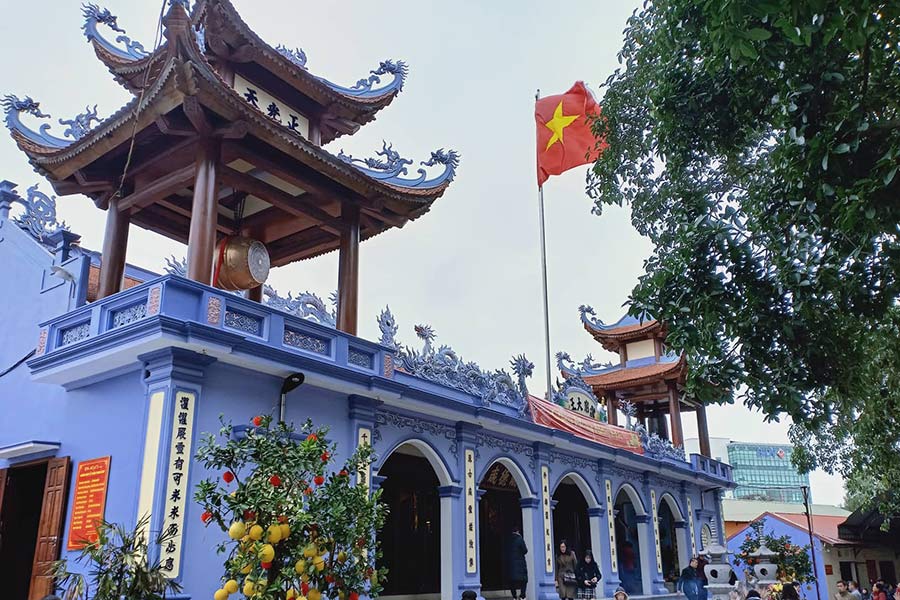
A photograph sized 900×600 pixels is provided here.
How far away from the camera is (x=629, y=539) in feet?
71.5

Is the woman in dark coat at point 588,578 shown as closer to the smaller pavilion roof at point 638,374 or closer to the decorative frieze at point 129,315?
the decorative frieze at point 129,315

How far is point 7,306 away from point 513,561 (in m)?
9.31

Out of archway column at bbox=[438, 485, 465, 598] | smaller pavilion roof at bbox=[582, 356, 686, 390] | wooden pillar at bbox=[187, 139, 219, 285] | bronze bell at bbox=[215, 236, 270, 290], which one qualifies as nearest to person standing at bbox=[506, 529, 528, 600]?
archway column at bbox=[438, 485, 465, 598]

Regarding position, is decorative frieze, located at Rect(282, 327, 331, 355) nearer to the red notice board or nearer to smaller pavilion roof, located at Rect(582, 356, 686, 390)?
the red notice board

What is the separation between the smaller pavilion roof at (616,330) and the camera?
2744cm

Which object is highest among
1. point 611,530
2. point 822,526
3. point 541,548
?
point 822,526

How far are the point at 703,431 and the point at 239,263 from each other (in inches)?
775

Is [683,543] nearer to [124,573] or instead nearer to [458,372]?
[458,372]

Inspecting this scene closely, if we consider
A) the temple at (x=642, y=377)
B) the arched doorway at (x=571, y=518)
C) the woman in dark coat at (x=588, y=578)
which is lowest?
the woman in dark coat at (x=588, y=578)

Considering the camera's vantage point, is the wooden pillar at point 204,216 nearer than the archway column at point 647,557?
Yes

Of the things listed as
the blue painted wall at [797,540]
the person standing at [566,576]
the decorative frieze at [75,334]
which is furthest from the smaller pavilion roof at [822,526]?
the decorative frieze at [75,334]

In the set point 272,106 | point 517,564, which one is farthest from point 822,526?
point 272,106

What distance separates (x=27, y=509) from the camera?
10.8 m

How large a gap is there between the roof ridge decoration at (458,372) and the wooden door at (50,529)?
464 centimetres
